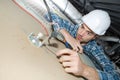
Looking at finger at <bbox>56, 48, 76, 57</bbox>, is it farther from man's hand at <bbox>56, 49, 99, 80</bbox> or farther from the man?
the man

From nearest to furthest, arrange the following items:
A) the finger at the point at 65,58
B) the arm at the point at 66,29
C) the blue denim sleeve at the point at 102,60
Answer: the finger at the point at 65,58
the arm at the point at 66,29
the blue denim sleeve at the point at 102,60

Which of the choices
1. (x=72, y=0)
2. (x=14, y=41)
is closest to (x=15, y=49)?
(x=14, y=41)

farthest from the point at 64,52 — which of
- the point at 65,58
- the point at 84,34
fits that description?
the point at 84,34

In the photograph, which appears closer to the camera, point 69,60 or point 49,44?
point 69,60

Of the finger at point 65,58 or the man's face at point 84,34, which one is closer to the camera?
the finger at point 65,58

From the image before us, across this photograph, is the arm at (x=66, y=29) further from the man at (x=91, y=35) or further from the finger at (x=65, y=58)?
the finger at (x=65, y=58)

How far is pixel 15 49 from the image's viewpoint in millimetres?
1028

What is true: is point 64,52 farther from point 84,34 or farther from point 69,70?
point 84,34

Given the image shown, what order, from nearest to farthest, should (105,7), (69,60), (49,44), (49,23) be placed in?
(69,60) → (49,44) → (49,23) → (105,7)

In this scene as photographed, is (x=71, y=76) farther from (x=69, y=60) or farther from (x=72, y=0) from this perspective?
(x=72, y=0)

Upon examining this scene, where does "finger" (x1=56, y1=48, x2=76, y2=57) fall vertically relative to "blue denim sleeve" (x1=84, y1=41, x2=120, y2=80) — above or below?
below

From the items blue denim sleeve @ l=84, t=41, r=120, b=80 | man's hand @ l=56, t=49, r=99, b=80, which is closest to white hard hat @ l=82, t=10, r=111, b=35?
blue denim sleeve @ l=84, t=41, r=120, b=80

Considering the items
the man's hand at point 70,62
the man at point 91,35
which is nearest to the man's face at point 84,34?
the man at point 91,35

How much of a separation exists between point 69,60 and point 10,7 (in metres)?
0.47
